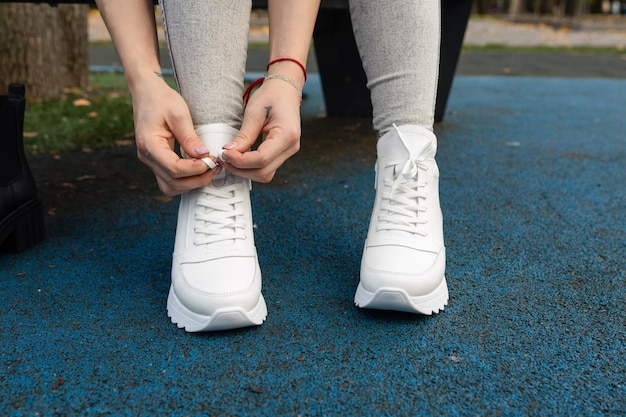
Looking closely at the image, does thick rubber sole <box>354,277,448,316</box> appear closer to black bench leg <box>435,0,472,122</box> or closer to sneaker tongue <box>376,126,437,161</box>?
sneaker tongue <box>376,126,437,161</box>

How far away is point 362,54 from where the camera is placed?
97cm

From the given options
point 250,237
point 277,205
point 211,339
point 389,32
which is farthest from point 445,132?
point 211,339

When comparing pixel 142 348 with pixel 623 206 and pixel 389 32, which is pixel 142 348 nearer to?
pixel 389 32

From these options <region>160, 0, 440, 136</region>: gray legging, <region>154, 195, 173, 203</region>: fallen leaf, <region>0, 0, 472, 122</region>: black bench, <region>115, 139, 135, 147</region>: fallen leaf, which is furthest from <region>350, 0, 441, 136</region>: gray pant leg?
<region>115, 139, 135, 147</region>: fallen leaf

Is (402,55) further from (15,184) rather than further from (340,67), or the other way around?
(340,67)

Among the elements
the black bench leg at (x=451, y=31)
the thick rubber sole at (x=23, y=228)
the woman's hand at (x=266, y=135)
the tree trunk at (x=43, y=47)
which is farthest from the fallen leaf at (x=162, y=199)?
the tree trunk at (x=43, y=47)

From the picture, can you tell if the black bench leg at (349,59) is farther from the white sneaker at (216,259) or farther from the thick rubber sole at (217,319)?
the thick rubber sole at (217,319)

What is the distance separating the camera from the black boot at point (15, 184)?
1.00m

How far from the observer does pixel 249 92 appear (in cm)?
93

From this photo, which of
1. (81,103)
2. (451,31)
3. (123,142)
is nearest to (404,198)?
(451,31)

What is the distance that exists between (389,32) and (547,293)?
1.56 ft

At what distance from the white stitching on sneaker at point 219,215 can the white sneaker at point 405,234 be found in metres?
0.20

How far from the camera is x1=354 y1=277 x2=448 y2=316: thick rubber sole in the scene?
31.9 inches

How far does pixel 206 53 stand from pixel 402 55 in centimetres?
30
